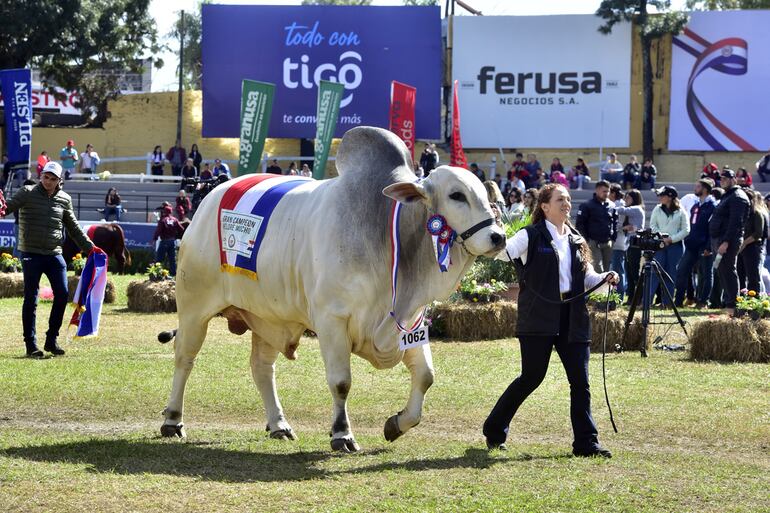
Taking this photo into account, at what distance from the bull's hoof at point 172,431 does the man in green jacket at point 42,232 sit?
4.56m

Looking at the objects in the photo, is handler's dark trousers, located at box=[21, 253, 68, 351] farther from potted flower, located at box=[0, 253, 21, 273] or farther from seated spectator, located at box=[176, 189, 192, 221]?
seated spectator, located at box=[176, 189, 192, 221]

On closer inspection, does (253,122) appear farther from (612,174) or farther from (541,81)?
(541,81)

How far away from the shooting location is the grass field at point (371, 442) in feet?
24.5

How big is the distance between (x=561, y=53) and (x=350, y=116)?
726 cm

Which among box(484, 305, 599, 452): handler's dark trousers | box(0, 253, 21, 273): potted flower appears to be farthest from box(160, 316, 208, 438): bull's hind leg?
box(0, 253, 21, 273): potted flower

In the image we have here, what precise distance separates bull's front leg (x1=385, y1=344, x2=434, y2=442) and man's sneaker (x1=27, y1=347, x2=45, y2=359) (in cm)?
638

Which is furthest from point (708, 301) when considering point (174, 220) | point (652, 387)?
point (174, 220)

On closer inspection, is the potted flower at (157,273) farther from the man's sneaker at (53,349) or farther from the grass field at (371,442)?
the man's sneaker at (53,349)

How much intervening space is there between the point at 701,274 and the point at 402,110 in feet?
54.7

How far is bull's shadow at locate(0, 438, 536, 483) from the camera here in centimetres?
827

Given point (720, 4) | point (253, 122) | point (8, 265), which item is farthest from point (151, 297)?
point (720, 4)

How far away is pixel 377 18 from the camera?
43062mm

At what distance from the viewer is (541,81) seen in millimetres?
42344

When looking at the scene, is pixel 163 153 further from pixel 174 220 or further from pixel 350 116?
pixel 174 220
